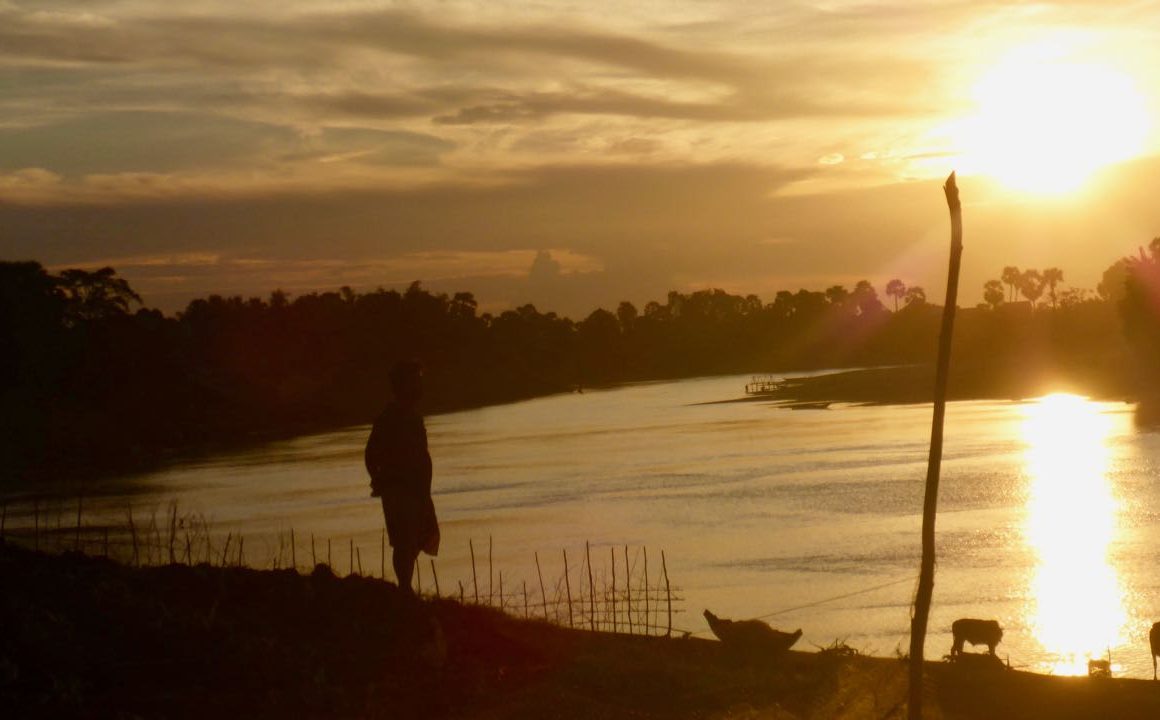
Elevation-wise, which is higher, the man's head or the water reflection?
the man's head

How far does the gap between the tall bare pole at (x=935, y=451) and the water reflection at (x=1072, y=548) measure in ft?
35.4

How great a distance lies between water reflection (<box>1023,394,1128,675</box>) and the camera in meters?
22.1

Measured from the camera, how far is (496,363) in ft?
525

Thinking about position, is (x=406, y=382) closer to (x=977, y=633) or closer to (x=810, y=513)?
(x=977, y=633)

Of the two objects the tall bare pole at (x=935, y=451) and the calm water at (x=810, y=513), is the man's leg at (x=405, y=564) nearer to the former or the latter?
the tall bare pole at (x=935, y=451)

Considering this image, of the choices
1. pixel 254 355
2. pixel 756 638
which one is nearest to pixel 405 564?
pixel 756 638

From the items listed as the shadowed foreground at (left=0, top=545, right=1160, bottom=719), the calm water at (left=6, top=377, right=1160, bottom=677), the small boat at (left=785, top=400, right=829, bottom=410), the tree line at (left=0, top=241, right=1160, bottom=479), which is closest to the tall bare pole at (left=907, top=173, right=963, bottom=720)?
the shadowed foreground at (left=0, top=545, right=1160, bottom=719)

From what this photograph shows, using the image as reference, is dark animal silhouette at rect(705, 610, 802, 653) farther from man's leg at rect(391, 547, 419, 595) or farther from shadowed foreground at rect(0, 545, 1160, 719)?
man's leg at rect(391, 547, 419, 595)

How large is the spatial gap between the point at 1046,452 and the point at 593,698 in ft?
159

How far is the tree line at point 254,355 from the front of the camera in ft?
263


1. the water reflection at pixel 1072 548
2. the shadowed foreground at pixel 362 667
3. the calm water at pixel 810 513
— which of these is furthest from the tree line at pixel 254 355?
the shadowed foreground at pixel 362 667

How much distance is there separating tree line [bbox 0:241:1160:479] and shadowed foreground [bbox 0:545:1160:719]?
2383 inches

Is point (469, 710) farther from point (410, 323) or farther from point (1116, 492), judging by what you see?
point (410, 323)

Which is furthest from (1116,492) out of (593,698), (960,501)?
(593,698)
